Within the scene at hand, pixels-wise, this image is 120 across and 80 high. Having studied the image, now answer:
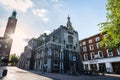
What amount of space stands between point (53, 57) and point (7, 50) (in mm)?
27633

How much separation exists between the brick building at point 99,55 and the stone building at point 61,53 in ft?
17.7

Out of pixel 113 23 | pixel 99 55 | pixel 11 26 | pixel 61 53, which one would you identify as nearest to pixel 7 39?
pixel 11 26

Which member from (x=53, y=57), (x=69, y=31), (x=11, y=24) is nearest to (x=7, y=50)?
(x=11, y=24)

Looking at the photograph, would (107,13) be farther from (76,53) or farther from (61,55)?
(76,53)

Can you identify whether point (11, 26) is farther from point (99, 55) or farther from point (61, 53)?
point (99, 55)

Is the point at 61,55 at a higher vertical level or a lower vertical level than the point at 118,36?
lower

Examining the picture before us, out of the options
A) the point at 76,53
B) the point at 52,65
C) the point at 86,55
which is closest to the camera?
the point at 52,65

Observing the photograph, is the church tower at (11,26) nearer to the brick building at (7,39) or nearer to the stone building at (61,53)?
the brick building at (7,39)

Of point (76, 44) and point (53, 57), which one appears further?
point (76, 44)

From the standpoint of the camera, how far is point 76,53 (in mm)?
37469

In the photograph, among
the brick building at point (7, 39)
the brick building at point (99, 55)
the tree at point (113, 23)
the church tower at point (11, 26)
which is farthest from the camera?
the church tower at point (11, 26)

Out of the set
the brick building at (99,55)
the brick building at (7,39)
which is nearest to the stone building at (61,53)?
the brick building at (99,55)

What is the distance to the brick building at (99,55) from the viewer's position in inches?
1192

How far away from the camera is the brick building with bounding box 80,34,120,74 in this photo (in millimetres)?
30266
